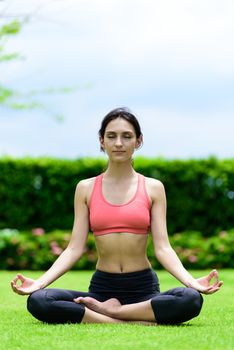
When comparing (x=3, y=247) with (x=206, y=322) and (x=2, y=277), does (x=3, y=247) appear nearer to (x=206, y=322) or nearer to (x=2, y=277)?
(x=2, y=277)

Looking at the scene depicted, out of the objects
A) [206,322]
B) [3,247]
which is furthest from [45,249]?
[206,322]

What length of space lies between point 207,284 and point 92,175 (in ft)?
33.5

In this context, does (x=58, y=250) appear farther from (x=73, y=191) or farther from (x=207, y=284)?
(x=207, y=284)

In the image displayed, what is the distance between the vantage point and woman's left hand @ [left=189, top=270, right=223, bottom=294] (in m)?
5.56

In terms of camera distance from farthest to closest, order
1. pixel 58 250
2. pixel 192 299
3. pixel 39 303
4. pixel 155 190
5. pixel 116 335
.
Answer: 1. pixel 58 250
2. pixel 155 190
3. pixel 39 303
4. pixel 192 299
5. pixel 116 335

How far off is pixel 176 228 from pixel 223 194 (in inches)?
46.1

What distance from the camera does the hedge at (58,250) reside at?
15.3 metres

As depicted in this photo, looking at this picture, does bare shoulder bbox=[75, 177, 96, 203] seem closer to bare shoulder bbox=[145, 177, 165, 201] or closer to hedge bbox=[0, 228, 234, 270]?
bare shoulder bbox=[145, 177, 165, 201]

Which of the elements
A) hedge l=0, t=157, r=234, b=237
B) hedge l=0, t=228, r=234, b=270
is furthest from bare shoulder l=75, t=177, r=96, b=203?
hedge l=0, t=157, r=234, b=237

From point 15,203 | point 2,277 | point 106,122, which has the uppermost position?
point 106,122

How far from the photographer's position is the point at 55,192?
16.2 m

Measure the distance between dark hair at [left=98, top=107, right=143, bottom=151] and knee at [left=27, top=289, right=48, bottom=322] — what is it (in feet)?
4.29

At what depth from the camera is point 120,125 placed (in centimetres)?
603

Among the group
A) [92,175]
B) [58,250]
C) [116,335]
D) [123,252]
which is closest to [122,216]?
[123,252]
